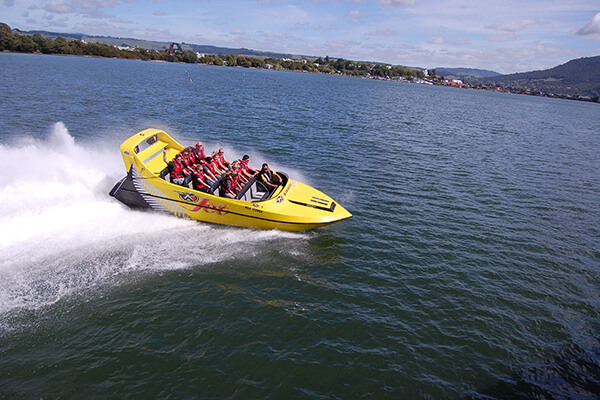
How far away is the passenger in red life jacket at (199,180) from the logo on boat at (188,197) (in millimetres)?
499

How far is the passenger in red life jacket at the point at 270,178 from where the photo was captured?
1424cm

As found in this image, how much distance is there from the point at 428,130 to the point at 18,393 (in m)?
36.1

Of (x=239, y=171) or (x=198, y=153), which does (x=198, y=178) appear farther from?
(x=198, y=153)

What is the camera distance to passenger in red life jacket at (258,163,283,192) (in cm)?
1424

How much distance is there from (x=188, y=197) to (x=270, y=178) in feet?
10.9

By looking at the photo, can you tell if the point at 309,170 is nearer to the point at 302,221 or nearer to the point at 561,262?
the point at 302,221

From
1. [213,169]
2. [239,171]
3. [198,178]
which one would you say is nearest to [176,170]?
[198,178]

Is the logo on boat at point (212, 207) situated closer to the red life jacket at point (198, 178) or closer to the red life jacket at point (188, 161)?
the red life jacket at point (198, 178)

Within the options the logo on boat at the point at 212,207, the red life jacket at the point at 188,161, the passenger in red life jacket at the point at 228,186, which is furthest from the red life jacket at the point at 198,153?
the logo on boat at the point at 212,207

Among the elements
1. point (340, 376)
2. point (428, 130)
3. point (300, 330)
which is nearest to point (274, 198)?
point (300, 330)

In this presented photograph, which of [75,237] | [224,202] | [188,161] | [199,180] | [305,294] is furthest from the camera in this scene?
[188,161]

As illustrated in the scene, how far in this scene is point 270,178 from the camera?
47.5ft

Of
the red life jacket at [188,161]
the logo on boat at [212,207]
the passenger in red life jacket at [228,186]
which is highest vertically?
the red life jacket at [188,161]

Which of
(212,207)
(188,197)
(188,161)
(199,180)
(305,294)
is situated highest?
(188,161)
